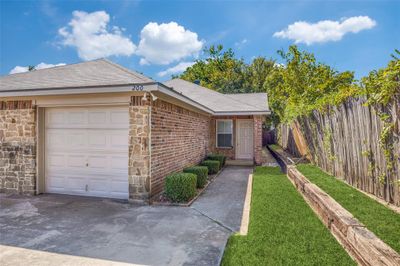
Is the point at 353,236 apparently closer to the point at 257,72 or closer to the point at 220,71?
the point at 257,72

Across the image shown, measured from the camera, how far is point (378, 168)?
4.78 metres

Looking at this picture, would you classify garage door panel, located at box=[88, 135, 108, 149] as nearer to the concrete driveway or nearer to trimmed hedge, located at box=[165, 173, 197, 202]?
the concrete driveway

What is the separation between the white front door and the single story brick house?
6.24 metres

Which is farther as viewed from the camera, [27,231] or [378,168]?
[378,168]

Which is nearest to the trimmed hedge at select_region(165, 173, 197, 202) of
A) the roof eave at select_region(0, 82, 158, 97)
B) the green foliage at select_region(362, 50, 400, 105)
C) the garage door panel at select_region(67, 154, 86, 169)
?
the roof eave at select_region(0, 82, 158, 97)

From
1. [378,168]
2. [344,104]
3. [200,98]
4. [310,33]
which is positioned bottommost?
[378,168]

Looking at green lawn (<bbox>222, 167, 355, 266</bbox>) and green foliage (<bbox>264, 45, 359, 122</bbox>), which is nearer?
green lawn (<bbox>222, 167, 355, 266</bbox>)

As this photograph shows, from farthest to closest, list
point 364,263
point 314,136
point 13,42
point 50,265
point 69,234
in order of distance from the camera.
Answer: point 13,42, point 314,136, point 69,234, point 50,265, point 364,263

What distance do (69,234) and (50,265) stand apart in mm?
1018

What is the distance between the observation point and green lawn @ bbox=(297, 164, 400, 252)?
3389 millimetres

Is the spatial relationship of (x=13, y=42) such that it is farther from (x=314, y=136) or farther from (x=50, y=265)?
(x=314, y=136)

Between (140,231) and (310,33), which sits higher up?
(310,33)

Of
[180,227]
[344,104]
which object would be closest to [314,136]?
[344,104]

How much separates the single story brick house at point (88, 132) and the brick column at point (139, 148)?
2 cm
